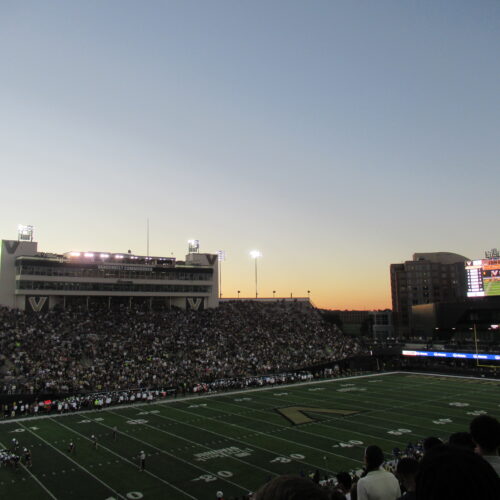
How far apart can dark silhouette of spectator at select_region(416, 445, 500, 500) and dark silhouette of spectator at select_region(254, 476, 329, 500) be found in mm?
532

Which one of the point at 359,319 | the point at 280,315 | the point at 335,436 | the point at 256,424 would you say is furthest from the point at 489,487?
the point at 359,319

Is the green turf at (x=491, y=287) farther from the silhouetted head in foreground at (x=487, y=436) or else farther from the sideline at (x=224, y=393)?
the silhouetted head in foreground at (x=487, y=436)

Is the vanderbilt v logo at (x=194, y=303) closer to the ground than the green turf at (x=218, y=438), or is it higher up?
higher up

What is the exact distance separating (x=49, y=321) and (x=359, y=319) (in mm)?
104341

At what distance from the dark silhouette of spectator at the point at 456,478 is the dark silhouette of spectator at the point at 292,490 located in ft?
1.75

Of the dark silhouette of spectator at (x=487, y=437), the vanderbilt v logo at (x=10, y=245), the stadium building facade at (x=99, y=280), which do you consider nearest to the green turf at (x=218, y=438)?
the dark silhouette of spectator at (x=487, y=437)

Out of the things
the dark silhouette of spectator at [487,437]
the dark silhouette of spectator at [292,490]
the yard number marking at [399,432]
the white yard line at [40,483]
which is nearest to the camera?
the dark silhouette of spectator at [292,490]

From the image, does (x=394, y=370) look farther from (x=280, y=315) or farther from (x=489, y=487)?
(x=489, y=487)

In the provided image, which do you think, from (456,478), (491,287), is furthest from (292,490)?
(491,287)

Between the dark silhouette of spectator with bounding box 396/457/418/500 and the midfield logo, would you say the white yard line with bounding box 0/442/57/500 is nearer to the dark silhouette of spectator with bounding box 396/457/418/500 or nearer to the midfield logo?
the midfield logo

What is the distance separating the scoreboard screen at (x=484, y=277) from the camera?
55281 mm

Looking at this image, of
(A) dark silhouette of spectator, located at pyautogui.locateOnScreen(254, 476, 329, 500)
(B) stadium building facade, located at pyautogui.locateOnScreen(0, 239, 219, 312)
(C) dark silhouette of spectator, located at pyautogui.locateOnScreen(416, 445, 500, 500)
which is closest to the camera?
(A) dark silhouette of spectator, located at pyautogui.locateOnScreen(254, 476, 329, 500)

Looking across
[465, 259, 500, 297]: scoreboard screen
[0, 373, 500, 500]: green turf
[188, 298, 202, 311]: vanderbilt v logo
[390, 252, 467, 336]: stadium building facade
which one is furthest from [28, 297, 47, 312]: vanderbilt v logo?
[390, 252, 467, 336]: stadium building facade

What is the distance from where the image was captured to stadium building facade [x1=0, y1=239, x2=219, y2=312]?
53.6m
